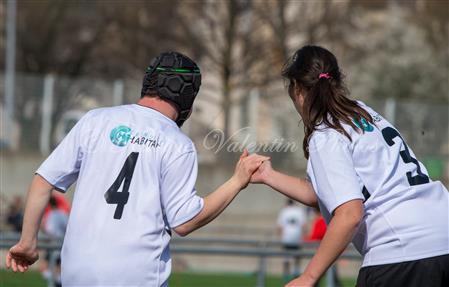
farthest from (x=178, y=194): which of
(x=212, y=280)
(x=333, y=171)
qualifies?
(x=212, y=280)

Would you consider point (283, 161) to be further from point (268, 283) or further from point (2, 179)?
point (268, 283)

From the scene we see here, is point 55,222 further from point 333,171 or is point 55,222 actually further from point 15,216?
point 333,171

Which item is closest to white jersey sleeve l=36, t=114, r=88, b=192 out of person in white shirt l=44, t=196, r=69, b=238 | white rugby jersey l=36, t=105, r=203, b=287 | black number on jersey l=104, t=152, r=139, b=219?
white rugby jersey l=36, t=105, r=203, b=287

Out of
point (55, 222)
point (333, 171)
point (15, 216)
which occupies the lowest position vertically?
point (15, 216)

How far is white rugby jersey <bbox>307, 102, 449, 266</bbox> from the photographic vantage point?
15.2ft

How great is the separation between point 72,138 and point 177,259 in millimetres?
13254

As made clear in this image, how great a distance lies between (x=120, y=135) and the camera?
14.9 ft

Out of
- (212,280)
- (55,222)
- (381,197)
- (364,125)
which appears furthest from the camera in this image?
(212,280)

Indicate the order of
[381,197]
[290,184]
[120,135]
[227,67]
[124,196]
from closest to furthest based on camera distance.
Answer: [124,196]
[120,135]
[381,197]
[290,184]
[227,67]

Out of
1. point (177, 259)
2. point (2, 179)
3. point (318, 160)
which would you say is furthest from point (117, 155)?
point (2, 179)

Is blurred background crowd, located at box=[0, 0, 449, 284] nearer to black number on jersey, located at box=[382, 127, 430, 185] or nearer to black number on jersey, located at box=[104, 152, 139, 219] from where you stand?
black number on jersey, located at box=[382, 127, 430, 185]

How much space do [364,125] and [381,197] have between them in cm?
37

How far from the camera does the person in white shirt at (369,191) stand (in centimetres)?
454

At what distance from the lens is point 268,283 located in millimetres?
15250
